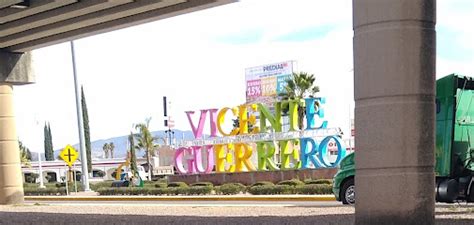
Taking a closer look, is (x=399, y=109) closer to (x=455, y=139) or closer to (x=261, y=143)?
(x=455, y=139)

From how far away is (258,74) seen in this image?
9250 cm

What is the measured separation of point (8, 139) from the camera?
2461 cm

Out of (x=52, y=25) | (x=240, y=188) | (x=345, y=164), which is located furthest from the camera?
(x=240, y=188)

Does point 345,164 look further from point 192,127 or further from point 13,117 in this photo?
point 192,127

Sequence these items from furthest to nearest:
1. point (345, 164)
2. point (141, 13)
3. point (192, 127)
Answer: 1. point (192, 127)
2. point (141, 13)
3. point (345, 164)

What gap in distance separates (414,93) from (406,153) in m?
0.79

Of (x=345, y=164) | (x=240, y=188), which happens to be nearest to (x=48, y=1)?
(x=345, y=164)

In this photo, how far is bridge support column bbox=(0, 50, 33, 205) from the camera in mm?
24484

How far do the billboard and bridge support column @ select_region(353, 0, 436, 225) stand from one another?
78.1 meters

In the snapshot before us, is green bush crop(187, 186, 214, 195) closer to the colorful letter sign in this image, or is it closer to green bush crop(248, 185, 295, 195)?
green bush crop(248, 185, 295, 195)

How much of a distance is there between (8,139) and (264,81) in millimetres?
67313

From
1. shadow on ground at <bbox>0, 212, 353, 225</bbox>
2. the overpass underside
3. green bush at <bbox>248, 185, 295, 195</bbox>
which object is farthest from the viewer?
green bush at <bbox>248, 185, 295, 195</bbox>

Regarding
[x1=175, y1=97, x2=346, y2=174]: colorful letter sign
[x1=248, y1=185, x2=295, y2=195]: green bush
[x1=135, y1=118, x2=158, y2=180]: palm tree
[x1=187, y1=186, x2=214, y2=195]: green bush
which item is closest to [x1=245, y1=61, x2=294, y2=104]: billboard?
[x1=135, y1=118, x2=158, y2=180]: palm tree

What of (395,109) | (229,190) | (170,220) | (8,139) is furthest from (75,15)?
(229,190)
